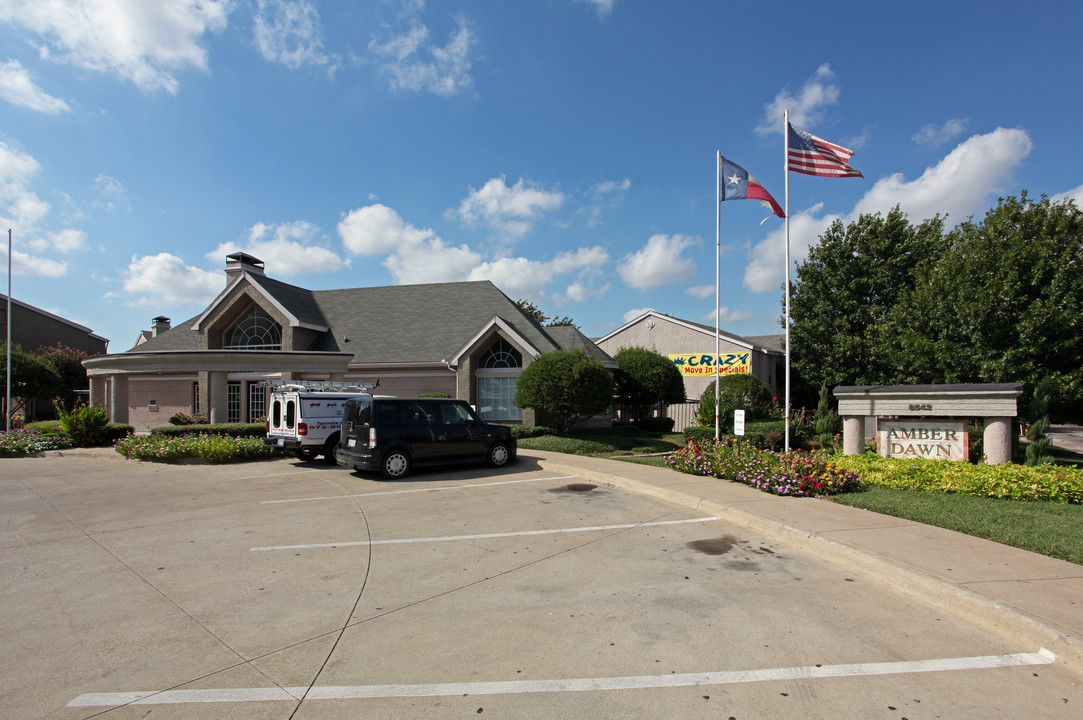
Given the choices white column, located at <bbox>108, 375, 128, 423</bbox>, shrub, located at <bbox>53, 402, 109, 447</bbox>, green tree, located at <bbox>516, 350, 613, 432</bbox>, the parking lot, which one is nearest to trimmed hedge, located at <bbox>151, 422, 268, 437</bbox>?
shrub, located at <bbox>53, 402, 109, 447</bbox>

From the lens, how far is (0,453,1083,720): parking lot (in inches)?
147

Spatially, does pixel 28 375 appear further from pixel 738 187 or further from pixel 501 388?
pixel 738 187

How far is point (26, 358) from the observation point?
2961cm

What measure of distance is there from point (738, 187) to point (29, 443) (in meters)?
22.8

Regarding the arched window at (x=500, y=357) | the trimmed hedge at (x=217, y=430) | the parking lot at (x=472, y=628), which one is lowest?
the parking lot at (x=472, y=628)

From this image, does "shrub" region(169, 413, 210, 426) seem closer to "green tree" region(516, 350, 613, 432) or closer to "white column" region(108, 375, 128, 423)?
"white column" region(108, 375, 128, 423)

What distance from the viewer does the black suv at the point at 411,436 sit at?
12.8m

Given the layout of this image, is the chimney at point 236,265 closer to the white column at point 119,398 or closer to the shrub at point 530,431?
the white column at point 119,398

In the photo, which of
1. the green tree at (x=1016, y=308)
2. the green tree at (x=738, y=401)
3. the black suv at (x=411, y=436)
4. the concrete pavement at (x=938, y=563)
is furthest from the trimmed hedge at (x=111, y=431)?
the green tree at (x=1016, y=308)

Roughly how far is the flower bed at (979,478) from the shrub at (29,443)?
23105 mm

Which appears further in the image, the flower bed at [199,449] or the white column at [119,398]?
the white column at [119,398]

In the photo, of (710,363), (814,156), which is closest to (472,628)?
(814,156)

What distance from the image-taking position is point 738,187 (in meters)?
15.5

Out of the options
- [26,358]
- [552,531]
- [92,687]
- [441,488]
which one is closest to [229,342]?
[26,358]
